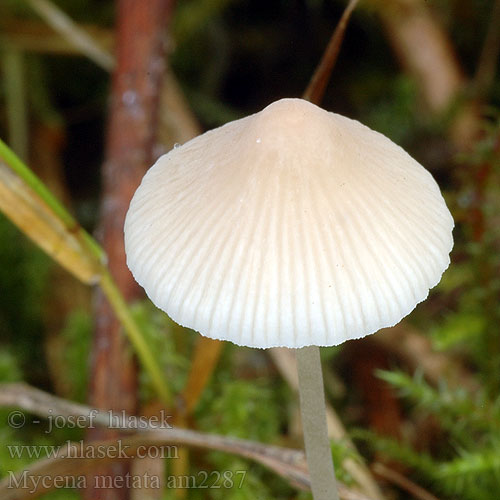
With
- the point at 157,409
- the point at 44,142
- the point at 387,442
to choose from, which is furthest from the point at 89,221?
the point at 387,442

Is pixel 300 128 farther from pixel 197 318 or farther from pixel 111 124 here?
pixel 111 124

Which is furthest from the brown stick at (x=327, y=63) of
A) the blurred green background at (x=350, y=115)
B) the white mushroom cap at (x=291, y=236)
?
the blurred green background at (x=350, y=115)

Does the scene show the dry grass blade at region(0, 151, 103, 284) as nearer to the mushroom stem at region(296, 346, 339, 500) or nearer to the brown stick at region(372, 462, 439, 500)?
the mushroom stem at region(296, 346, 339, 500)

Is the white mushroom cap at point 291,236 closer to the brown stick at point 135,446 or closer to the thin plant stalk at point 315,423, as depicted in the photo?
the thin plant stalk at point 315,423

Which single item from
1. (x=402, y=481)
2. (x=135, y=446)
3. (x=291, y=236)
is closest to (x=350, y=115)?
(x=402, y=481)

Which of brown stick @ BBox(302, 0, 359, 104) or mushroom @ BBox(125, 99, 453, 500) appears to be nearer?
mushroom @ BBox(125, 99, 453, 500)

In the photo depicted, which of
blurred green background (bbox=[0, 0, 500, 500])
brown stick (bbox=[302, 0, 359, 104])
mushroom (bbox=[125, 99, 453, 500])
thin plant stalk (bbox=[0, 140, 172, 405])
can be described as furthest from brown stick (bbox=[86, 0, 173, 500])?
mushroom (bbox=[125, 99, 453, 500])
